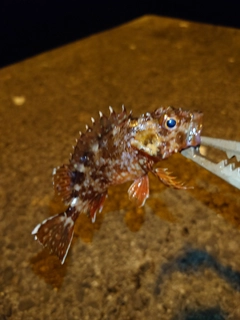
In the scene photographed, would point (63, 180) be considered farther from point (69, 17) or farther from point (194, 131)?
point (69, 17)

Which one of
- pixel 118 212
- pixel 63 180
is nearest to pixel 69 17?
pixel 118 212

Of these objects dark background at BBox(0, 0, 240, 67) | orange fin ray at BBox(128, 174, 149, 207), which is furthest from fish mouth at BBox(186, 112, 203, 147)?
dark background at BBox(0, 0, 240, 67)

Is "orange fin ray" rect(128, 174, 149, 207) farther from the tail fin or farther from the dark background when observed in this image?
the dark background

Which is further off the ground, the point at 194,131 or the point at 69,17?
the point at 194,131

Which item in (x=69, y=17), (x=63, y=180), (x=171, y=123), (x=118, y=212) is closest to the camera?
(x=171, y=123)

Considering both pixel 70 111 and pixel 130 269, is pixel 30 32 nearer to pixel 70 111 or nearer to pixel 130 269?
pixel 70 111

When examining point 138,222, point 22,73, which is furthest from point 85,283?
point 22,73

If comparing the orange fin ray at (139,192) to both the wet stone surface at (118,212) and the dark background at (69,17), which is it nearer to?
the wet stone surface at (118,212)

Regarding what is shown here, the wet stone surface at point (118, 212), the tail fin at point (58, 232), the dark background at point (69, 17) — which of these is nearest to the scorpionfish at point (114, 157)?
the tail fin at point (58, 232)
